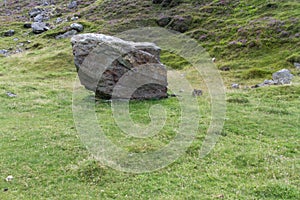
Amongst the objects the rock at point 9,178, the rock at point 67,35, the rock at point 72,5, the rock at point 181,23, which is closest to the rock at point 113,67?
the rock at point 9,178

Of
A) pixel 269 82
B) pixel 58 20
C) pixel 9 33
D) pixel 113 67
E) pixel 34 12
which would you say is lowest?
pixel 34 12

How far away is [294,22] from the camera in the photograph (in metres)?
50.9


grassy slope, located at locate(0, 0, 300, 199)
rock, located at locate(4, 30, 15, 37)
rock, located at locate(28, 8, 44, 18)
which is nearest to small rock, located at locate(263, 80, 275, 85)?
grassy slope, located at locate(0, 0, 300, 199)

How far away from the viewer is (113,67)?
2488 centimetres

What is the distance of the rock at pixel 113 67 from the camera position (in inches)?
977

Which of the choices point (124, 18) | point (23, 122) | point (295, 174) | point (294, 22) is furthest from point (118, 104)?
point (124, 18)

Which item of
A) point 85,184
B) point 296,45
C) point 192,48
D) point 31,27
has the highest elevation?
point 85,184

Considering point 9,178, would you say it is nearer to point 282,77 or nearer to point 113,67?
point 113,67

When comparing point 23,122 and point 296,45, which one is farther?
point 296,45

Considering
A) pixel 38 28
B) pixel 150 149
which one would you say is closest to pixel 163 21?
pixel 38 28

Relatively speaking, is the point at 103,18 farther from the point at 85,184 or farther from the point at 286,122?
the point at 85,184

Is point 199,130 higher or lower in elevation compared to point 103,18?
higher

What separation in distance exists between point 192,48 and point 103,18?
32167 mm

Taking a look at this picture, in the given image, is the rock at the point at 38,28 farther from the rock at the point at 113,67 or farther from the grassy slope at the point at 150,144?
the rock at the point at 113,67
